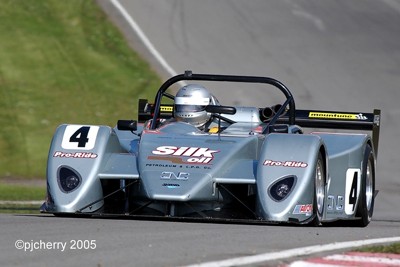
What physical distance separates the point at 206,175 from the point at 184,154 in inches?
15.5

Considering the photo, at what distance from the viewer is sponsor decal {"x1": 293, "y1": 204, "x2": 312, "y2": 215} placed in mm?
9648

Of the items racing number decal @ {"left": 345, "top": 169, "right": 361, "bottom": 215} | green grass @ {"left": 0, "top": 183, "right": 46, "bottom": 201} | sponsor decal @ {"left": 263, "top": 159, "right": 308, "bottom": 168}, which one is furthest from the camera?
green grass @ {"left": 0, "top": 183, "right": 46, "bottom": 201}

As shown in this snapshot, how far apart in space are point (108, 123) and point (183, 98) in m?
8.57

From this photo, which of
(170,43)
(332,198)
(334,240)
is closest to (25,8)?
(170,43)

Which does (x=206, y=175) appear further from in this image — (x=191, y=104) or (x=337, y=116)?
(x=337, y=116)

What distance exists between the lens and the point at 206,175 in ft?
32.0

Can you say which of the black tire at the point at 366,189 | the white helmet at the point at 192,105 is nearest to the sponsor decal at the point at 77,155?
the white helmet at the point at 192,105

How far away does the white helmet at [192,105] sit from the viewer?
1141cm

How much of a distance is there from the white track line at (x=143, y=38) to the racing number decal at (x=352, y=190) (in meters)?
11.2

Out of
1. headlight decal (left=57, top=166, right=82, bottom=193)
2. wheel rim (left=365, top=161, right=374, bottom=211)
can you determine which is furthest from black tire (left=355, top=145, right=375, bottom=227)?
headlight decal (left=57, top=166, right=82, bottom=193)

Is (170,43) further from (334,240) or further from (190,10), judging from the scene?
(334,240)

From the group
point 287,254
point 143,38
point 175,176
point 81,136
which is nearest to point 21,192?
point 81,136

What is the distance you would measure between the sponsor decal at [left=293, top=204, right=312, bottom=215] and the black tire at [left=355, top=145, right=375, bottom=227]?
1.61 meters

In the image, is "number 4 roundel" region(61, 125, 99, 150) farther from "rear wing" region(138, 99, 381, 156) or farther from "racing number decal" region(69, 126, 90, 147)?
"rear wing" region(138, 99, 381, 156)
